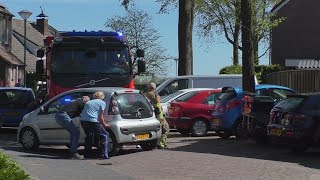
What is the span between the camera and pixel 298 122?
14.5 m

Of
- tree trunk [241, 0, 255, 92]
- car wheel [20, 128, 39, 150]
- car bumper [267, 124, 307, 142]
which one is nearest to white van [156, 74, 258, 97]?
tree trunk [241, 0, 255, 92]

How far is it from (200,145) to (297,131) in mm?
3748

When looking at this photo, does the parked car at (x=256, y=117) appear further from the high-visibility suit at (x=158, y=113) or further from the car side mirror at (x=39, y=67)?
the car side mirror at (x=39, y=67)

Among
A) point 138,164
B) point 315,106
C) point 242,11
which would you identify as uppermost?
point 242,11

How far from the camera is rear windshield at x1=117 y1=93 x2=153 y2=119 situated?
15.7 meters

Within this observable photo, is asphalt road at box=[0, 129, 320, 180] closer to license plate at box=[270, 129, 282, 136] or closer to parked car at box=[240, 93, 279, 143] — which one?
parked car at box=[240, 93, 279, 143]

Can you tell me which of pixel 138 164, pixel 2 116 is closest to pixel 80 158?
pixel 138 164

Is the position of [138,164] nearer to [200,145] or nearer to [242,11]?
[200,145]

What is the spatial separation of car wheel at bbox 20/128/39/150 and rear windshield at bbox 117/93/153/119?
2572 millimetres

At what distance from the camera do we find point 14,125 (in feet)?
74.3

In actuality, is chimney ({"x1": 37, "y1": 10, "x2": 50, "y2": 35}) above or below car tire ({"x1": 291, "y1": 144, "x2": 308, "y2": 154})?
above

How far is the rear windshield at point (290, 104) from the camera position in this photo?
14.8m

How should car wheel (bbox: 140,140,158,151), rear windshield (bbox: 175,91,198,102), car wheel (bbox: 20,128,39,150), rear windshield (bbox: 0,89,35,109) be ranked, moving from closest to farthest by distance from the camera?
car wheel (bbox: 140,140,158,151), car wheel (bbox: 20,128,39,150), rear windshield (bbox: 175,91,198,102), rear windshield (bbox: 0,89,35,109)

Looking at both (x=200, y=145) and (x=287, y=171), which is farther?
(x=200, y=145)
